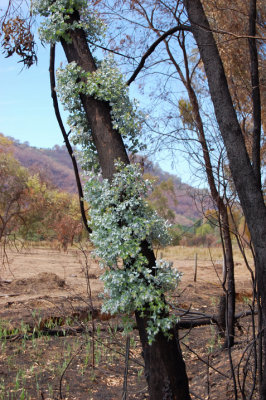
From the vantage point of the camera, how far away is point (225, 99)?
2836 millimetres

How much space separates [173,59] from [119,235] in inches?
190

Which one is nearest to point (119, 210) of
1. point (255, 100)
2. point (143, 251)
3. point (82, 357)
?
point (143, 251)

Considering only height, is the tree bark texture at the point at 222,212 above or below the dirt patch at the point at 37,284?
above

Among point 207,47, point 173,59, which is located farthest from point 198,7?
point 173,59

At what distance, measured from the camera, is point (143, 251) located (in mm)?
2541

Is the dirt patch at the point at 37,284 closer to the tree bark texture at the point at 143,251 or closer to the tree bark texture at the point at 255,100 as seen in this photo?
the tree bark texture at the point at 143,251

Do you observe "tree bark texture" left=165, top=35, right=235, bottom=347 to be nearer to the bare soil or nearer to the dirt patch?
the bare soil

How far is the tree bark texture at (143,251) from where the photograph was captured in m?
2.49

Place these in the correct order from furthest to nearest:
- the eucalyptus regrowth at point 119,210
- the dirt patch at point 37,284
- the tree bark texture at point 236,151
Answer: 1. the dirt patch at point 37,284
2. the tree bark texture at point 236,151
3. the eucalyptus regrowth at point 119,210

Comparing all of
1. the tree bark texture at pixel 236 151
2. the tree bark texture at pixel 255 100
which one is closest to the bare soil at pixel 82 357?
the tree bark texture at pixel 236 151

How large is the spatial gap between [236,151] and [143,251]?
0.97 meters

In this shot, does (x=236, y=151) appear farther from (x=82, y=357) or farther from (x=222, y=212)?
(x=82, y=357)

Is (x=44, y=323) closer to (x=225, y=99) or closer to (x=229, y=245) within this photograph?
(x=229, y=245)

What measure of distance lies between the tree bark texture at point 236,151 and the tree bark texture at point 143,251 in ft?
1.93
